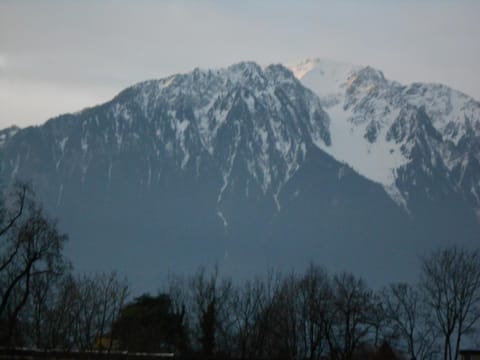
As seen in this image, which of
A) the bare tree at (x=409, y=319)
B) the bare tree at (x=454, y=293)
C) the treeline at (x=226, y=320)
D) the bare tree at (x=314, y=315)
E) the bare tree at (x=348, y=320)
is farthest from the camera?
the bare tree at (x=314, y=315)

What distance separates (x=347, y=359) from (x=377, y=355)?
16453 millimetres

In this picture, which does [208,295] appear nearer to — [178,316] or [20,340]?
[178,316]

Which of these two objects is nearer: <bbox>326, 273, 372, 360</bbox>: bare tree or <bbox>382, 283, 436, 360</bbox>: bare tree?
<bbox>326, 273, 372, 360</bbox>: bare tree

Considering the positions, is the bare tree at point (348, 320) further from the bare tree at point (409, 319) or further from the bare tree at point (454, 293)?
the bare tree at point (454, 293)

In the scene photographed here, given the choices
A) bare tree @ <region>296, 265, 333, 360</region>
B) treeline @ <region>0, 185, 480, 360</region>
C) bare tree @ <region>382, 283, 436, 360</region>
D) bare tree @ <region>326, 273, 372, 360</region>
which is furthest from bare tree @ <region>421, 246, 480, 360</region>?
bare tree @ <region>296, 265, 333, 360</region>

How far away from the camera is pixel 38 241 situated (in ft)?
250

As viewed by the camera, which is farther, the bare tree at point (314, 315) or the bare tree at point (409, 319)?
the bare tree at point (314, 315)

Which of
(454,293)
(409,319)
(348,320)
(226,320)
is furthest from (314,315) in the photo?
(226,320)

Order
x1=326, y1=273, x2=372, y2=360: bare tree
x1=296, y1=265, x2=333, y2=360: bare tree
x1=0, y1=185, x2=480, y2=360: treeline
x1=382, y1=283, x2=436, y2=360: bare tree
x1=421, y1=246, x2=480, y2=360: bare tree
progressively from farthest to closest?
x1=296, y1=265, x2=333, y2=360: bare tree
x1=382, y1=283, x2=436, y2=360: bare tree
x1=326, y1=273, x2=372, y2=360: bare tree
x1=421, y1=246, x2=480, y2=360: bare tree
x1=0, y1=185, x2=480, y2=360: treeline

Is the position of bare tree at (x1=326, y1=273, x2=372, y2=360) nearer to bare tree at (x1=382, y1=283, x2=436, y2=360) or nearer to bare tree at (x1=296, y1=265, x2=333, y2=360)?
bare tree at (x1=296, y1=265, x2=333, y2=360)

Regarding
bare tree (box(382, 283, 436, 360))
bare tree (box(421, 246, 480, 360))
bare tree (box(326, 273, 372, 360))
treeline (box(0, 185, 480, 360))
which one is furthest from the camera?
bare tree (box(382, 283, 436, 360))

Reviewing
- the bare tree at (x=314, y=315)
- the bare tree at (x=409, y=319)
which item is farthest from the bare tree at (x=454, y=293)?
the bare tree at (x=314, y=315)

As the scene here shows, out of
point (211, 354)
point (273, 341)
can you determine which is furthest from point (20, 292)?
point (273, 341)

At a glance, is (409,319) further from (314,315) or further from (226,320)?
(226,320)
